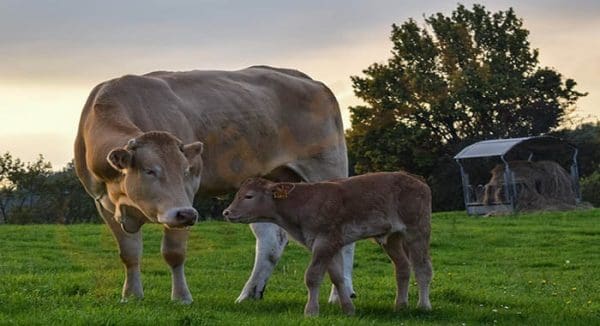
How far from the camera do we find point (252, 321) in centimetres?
869

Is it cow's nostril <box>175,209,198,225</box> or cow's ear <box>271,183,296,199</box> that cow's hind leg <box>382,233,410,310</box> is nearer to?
cow's ear <box>271,183,296,199</box>

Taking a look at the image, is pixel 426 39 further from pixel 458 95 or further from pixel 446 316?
pixel 446 316

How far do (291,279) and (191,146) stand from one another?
613 centimetres

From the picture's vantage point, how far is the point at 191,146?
32.0 feet

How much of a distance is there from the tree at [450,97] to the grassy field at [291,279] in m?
27.6

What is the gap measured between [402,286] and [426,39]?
54322 millimetres

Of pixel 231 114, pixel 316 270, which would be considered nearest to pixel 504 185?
pixel 231 114

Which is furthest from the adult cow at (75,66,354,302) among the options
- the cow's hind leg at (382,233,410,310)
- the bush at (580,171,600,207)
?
the bush at (580,171,600,207)

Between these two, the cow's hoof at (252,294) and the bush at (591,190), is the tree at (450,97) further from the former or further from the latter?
the cow's hoof at (252,294)

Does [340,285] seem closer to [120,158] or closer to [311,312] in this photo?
[311,312]

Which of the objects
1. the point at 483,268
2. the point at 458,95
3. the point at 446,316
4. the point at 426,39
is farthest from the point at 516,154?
the point at 446,316

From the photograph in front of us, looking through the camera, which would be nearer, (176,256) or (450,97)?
(176,256)

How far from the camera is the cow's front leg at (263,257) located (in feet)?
38.1

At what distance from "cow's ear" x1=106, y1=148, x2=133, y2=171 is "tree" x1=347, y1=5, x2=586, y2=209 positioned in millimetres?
48395
